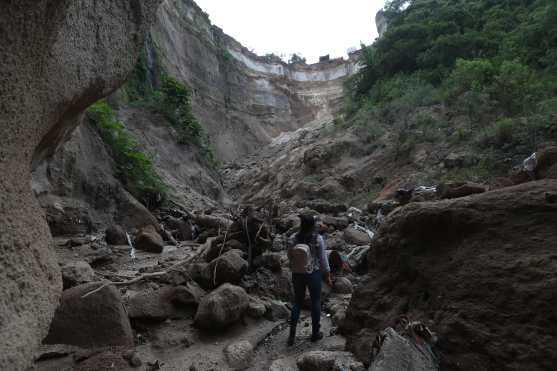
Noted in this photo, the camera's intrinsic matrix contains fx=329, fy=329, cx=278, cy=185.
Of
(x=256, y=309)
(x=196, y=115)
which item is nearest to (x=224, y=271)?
(x=256, y=309)

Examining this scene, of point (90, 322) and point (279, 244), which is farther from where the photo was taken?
point (279, 244)

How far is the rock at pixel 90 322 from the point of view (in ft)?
8.05

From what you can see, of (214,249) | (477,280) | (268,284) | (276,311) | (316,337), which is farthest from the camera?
(214,249)

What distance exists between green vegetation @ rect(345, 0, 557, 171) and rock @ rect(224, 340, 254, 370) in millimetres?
7758

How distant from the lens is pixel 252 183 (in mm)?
19172

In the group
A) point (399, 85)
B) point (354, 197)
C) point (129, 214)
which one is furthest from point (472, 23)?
point (129, 214)

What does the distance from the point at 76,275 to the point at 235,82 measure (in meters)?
35.1

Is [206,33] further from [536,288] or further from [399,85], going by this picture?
[536,288]

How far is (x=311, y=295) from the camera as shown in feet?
10.2

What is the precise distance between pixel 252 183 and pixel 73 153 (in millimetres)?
12542

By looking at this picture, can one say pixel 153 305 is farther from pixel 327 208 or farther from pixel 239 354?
pixel 327 208

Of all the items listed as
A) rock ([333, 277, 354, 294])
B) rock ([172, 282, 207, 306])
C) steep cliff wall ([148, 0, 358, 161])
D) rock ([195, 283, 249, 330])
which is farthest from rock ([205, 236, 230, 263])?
steep cliff wall ([148, 0, 358, 161])

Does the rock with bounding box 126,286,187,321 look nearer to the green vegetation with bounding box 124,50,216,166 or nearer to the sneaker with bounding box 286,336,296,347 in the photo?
the sneaker with bounding box 286,336,296,347

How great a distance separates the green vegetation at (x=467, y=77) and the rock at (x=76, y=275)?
28.5ft
